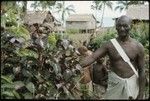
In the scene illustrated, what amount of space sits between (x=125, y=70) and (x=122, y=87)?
17 centimetres

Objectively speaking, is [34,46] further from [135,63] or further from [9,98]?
[135,63]

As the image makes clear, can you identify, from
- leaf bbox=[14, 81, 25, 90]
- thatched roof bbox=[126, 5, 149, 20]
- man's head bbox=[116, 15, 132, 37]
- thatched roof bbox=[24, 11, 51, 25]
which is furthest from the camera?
thatched roof bbox=[126, 5, 149, 20]

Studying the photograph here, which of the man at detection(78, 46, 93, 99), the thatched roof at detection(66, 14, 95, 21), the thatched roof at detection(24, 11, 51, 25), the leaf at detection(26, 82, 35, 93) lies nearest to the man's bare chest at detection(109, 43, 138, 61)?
the man at detection(78, 46, 93, 99)

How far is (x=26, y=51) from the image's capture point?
3.79 metres

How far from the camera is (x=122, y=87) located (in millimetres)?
4289

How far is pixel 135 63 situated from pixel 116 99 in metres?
0.40

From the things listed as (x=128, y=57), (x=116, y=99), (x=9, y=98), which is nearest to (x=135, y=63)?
(x=128, y=57)

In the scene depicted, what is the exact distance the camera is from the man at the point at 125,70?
429cm

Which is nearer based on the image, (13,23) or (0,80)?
(0,80)

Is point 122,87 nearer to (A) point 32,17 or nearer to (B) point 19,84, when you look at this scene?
(B) point 19,84

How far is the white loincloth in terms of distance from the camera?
429 centimetres

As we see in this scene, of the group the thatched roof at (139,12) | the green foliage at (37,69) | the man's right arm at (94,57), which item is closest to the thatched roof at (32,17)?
the man's right arm at (94,57)

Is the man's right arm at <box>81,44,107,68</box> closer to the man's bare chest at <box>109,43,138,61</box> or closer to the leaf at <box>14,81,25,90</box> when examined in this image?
the man's bare chest at <box>109,43,138,61</box>

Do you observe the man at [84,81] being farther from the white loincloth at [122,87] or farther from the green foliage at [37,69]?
the green foliage at [37,69]
